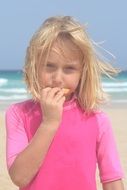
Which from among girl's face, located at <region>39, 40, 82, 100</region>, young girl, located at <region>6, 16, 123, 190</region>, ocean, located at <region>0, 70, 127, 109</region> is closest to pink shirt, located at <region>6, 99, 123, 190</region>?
young girl, located at <region>6, 16, 123, 190</region>

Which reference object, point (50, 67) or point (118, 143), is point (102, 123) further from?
point (118, 143)

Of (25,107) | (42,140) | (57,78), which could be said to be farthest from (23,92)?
(42,140)

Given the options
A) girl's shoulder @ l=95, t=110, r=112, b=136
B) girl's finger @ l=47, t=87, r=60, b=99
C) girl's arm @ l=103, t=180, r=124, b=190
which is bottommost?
girl's arm @ l=103, t=180, r=124, b=190

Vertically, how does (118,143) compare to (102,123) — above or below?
below

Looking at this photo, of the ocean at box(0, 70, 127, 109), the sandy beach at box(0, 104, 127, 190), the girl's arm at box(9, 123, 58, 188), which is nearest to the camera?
the girl's arm at box(9, 123, 58, 188)

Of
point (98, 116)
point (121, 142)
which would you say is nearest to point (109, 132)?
point (98, 116)

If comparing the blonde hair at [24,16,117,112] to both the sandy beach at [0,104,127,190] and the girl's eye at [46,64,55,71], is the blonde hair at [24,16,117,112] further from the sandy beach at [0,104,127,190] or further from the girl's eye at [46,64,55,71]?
the sandy beach at [0,104,127,190]

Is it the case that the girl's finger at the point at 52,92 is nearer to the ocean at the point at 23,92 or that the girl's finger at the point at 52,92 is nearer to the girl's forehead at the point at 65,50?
the girl's forehead at the point at 65,50

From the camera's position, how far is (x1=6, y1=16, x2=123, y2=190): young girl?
2.06m

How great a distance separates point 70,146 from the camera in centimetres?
208

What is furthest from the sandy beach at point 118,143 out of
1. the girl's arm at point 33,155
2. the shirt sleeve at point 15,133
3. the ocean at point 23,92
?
the girl's arm at point 33,155

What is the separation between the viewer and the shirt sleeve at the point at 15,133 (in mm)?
2072

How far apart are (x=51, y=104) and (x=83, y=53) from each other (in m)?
0.28

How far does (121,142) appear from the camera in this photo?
33.9 feet
